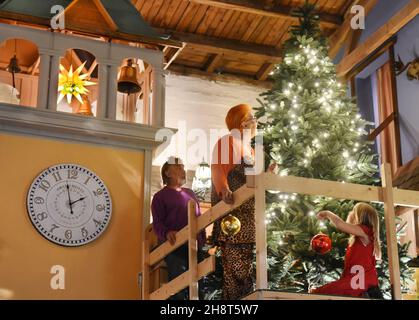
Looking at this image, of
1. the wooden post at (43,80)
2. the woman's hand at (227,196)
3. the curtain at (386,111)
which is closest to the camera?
the woman's hand at (227,196)

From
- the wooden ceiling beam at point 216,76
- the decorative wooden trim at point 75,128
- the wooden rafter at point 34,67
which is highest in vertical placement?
the wooden ceiling beam at point 216,76

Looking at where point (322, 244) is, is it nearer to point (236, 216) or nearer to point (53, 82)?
point (236, 216)

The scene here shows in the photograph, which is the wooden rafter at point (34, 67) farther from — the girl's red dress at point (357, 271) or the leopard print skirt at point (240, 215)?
the girl's red dress at point (357, 271)

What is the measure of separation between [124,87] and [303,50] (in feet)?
5.55

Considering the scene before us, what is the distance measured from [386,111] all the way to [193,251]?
19.9 ft

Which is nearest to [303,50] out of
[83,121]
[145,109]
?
[145,109]

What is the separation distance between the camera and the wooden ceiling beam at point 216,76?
13227 millimetres

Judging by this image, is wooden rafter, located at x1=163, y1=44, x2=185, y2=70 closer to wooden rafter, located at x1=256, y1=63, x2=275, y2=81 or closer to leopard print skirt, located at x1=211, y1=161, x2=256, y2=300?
leopard print skirt, located at x1=211, y1=161, x2=256, y2=300

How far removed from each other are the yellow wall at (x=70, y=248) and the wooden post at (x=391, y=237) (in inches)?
88.1

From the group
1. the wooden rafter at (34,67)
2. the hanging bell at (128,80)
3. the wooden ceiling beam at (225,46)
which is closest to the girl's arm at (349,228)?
the hanging bell at (128,80)

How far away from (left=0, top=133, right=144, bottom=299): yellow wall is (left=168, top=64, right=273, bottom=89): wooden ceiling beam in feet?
14.8

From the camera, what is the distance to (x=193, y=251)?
734 cm

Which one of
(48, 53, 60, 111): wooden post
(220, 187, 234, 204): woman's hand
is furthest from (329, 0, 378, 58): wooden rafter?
(220, 187, 234, 204): woman's hand

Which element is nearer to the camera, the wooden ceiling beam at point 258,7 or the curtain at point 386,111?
the wooden ceiling beam at point 258,7
